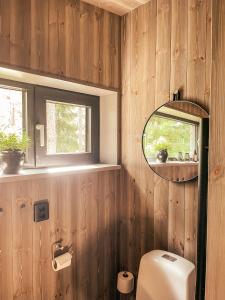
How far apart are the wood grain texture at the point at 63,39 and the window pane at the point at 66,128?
0.28 meters

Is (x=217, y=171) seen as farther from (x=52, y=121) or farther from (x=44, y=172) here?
(x=52, y=121)

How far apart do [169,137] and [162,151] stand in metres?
0.10

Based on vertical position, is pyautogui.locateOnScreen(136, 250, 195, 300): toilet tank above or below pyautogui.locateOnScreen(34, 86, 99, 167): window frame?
below

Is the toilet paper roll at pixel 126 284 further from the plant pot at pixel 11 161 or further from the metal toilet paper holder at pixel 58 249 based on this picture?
the plant pot at pixel 11 161

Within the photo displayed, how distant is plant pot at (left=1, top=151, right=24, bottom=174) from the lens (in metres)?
1.22

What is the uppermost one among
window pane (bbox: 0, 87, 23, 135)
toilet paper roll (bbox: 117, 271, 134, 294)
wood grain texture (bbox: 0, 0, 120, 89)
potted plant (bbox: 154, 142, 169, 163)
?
wood grain texture (bbox: 0, 0, 120, 89)

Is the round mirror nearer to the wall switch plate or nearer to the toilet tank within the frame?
the toilet tank

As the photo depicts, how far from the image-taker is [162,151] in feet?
5.00

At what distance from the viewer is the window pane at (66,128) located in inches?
63.9

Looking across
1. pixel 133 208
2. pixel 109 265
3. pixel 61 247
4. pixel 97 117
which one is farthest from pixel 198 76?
pixel 109 265

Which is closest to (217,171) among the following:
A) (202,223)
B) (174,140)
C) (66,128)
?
(202,223)

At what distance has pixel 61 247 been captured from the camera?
4.82 feet

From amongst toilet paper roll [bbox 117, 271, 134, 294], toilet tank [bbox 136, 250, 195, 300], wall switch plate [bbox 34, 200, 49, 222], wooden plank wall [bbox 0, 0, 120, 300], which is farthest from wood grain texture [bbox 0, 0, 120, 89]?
toilet paper roll [bbox 117, 271, 134, 294]

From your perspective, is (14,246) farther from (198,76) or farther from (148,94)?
(198,76)
